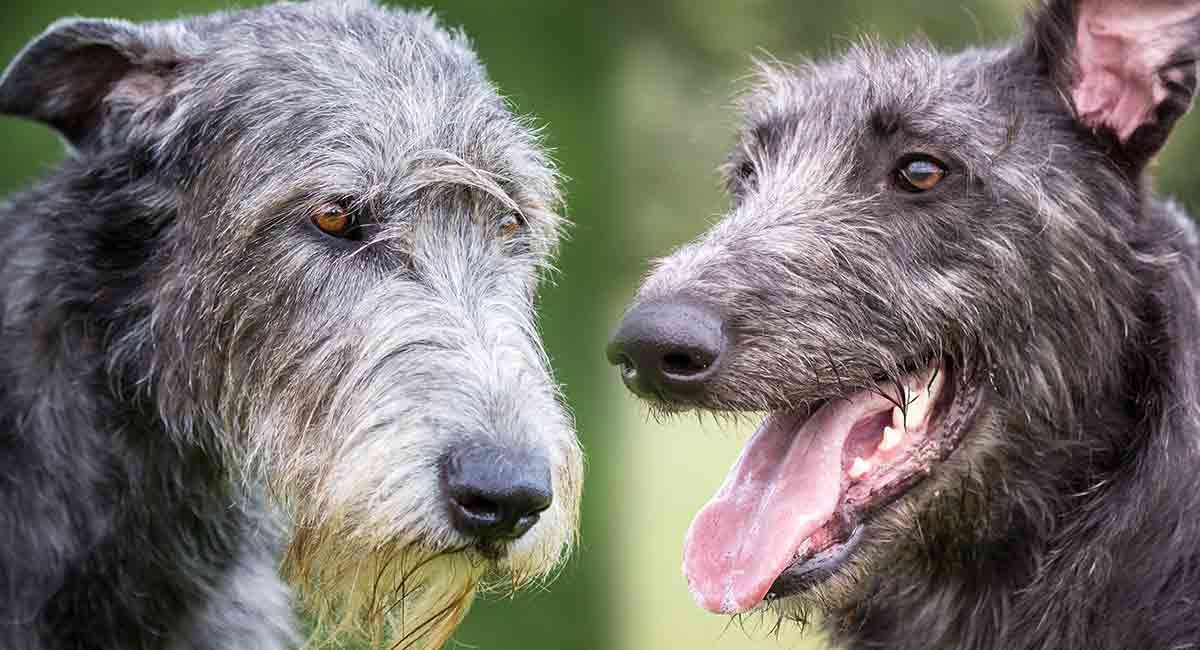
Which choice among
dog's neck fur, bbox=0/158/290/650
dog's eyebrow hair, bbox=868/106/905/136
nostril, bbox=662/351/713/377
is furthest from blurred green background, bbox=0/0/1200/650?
dog's neck fur, bbox=0/158/290/650

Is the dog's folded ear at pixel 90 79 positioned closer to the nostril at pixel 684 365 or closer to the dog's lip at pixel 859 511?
the nostril at pixel 684 365

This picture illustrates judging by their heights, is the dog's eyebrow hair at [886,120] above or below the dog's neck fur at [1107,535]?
above

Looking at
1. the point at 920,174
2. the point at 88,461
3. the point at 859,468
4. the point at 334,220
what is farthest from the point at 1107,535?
the point at 88,461

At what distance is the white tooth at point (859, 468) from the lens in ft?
13.9

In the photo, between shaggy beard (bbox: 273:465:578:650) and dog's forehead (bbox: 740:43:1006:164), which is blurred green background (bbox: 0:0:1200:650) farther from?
shaggy beard (bbox: 273:465:578:650)

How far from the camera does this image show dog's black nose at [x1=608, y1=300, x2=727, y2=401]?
13.3 feet

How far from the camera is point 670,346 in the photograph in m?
4.05

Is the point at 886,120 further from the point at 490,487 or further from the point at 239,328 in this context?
the point at 239,328

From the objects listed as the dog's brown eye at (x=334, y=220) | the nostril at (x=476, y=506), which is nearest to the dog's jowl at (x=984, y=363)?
the nostril at (x=476, y=506)

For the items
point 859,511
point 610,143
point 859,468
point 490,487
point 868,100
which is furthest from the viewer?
point 610,143

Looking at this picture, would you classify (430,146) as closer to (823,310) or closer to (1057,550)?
(823,310)

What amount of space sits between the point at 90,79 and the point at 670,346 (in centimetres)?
189

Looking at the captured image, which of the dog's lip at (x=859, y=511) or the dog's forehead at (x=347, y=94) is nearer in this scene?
the dog's lip at (x=859, y=511)

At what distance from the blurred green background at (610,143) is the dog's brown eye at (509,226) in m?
2.82
